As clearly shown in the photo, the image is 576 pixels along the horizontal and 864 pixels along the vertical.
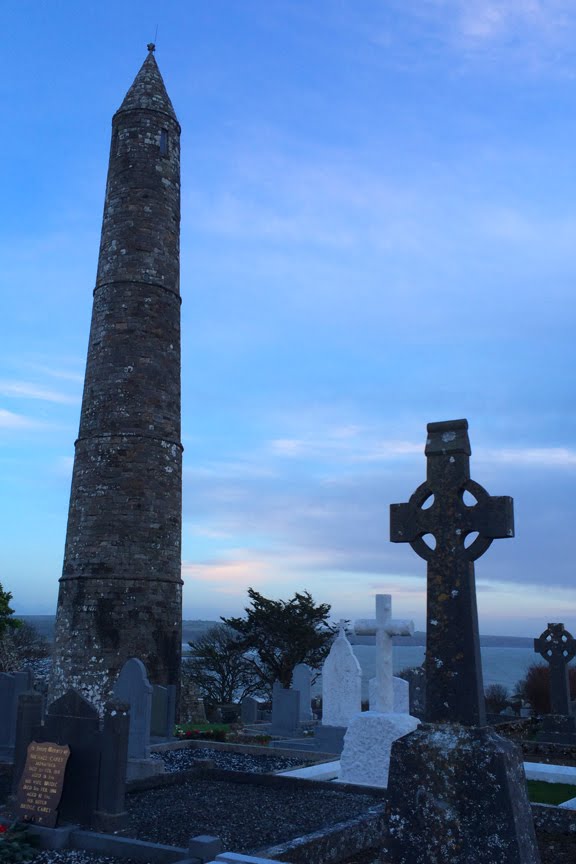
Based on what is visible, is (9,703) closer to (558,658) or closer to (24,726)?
(24,726)

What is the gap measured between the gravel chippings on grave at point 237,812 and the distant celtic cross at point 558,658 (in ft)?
35.7

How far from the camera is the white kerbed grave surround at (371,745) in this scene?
9633 mm

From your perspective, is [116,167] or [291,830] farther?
[116,167]

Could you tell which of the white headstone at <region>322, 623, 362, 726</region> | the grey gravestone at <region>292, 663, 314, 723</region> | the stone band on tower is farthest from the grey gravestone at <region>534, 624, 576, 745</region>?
the stone band on tower

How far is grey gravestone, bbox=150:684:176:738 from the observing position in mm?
14927

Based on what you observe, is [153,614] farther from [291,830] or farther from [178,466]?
[291,830]

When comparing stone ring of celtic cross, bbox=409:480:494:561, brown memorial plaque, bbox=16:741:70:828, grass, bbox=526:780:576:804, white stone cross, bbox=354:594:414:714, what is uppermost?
stone ring of celtic cross, bbox=409:480:494:561

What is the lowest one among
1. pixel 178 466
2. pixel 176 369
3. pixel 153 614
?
pixel 153 614

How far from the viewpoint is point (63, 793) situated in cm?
758

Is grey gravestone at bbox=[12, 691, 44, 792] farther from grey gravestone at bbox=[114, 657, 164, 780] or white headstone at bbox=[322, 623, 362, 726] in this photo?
white headstone at bbox=[322, 623, 362, 726]

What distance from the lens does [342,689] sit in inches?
600

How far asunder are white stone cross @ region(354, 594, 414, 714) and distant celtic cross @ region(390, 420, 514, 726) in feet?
15.6

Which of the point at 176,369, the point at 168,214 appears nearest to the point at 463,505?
the point at 176,369

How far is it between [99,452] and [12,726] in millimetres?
6389
